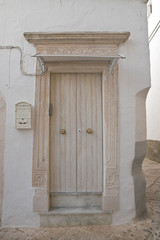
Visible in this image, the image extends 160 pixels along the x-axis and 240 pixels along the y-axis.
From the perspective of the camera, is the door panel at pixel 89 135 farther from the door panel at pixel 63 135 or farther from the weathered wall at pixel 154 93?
the weathered wall at pixel 154 93

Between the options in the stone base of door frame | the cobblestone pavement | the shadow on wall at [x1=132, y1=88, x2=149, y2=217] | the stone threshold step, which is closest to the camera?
the cobblestone pavement

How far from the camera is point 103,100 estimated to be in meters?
2.78

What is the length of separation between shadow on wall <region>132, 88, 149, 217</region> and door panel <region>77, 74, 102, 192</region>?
1.93 ft

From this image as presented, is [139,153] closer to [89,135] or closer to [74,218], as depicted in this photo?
[89,135]

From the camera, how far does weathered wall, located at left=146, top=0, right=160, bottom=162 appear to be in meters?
6.85

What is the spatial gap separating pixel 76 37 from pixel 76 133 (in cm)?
157

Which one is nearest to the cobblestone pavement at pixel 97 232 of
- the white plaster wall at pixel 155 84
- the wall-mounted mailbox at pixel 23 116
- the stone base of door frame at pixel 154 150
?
the wall-mounted mailbox at pixel 23 116

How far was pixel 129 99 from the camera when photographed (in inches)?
109

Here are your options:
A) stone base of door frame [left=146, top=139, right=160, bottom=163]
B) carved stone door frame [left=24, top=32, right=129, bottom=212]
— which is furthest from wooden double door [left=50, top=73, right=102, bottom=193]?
stone base of door frame [left=146, top=139, right=160, bottom=163]

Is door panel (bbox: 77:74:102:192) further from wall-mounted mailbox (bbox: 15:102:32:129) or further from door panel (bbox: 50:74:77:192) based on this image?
wall-mounted mailbox (bbox: 15:102:32:129)

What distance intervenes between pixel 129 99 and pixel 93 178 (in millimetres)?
1456

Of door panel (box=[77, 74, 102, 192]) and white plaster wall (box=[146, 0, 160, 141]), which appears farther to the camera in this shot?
white plaster wall (box=[146, 0, 160, 141])

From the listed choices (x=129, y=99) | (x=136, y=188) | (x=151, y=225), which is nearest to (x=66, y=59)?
(x=129, y=99)

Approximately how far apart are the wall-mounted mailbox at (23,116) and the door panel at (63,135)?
0.40m
